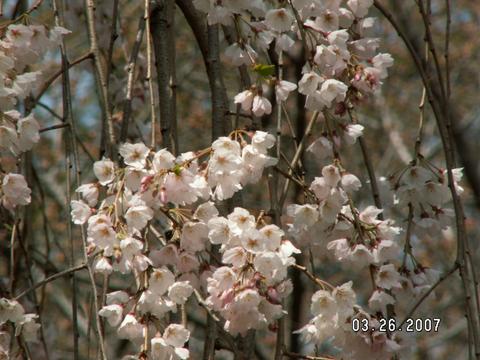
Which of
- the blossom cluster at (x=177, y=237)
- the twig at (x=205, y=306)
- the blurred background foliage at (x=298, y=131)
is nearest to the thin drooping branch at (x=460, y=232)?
the blossom cluster at (x=177, y=237)

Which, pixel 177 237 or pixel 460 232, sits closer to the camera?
pixel 177 237

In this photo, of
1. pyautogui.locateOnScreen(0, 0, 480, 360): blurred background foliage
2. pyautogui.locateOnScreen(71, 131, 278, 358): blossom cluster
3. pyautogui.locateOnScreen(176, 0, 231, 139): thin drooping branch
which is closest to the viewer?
pyautogui.locateOnScreen(71, 131, 278, 358): blossom cluster

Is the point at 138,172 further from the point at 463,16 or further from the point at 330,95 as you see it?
the point at 463,16

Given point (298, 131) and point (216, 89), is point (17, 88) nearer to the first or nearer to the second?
point (216, 89)

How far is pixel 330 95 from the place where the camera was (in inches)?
76.2

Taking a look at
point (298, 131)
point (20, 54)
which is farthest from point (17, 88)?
point (298, 131)

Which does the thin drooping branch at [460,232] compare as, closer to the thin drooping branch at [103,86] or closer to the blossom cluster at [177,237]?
the blossom cluster at [177,237]

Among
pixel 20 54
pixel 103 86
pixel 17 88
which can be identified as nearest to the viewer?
pixel 17 88

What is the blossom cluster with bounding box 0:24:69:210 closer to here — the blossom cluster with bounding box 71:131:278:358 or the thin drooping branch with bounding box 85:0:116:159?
the thin drooping branch with bounding box 85:0:116:159

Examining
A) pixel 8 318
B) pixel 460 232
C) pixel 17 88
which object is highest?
pixel 17 88

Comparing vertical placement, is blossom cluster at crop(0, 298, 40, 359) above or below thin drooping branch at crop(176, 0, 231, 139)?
below

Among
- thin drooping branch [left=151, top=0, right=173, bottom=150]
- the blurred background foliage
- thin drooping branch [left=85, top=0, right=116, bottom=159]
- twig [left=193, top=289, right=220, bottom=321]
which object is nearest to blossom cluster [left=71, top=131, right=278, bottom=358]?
twig [left=193, top=289, right=220, bottom=321]

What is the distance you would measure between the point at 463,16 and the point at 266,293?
510cm

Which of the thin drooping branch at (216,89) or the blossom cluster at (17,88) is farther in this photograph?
the thin drooping branch at (216,89)
